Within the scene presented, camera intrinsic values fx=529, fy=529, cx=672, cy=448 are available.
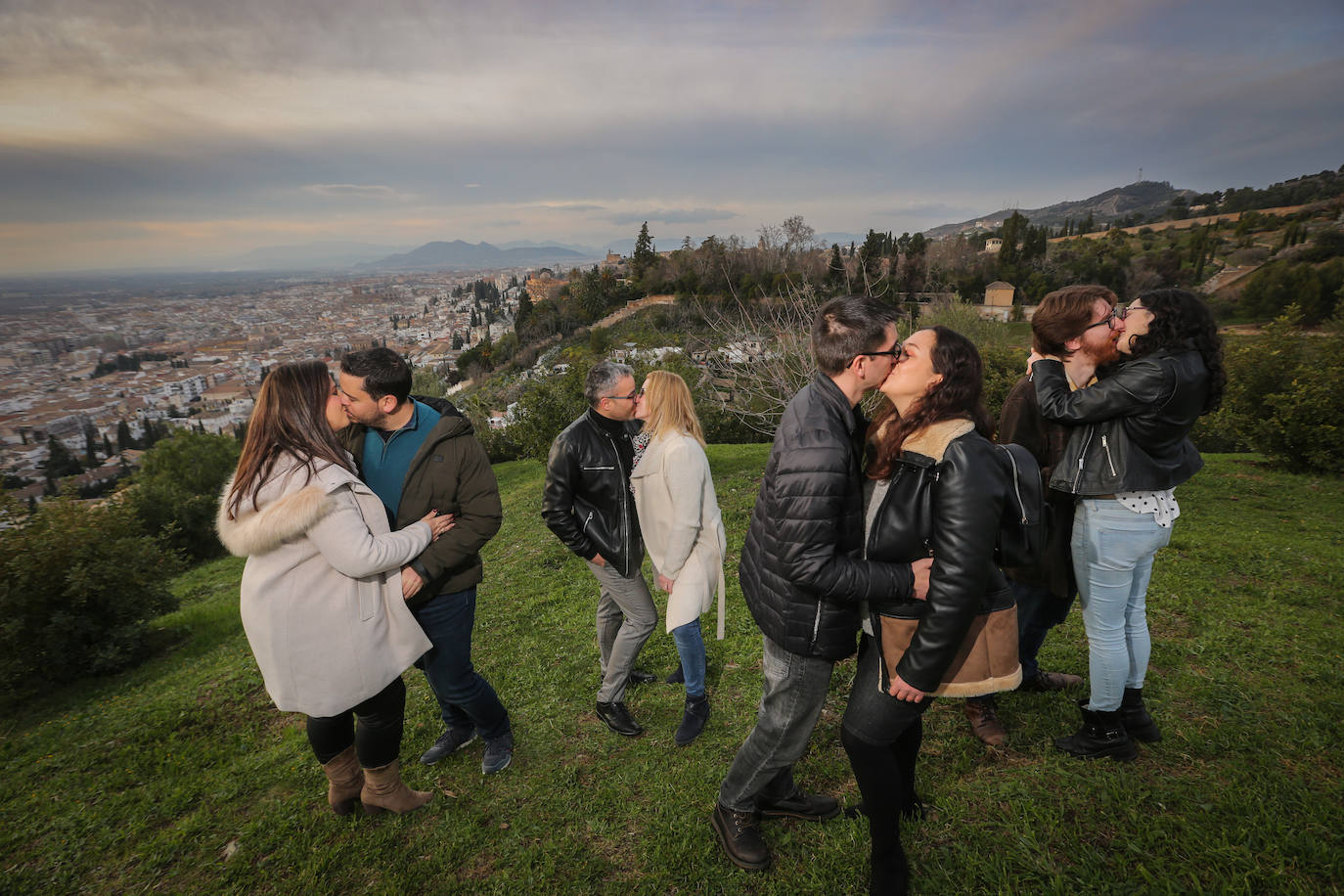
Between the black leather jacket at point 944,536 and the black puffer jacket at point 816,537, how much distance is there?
115mm

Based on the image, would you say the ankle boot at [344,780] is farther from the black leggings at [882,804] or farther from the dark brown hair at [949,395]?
the dark brown hair at [949,395]

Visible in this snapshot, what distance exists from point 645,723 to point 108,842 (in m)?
3.25

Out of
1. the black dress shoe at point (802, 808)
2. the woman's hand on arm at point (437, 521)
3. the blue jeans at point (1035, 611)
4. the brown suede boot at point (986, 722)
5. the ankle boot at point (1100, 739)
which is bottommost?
the black dress shoe at point (802, 808)

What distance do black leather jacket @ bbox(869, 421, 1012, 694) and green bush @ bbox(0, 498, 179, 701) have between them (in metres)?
11.3

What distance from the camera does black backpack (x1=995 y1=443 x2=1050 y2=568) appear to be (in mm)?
1922

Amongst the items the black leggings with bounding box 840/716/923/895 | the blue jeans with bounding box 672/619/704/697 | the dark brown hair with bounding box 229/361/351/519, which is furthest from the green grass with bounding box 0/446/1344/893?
the dark brown hair with bounding box 229/361/351/519

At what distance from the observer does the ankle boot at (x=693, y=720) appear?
3514 mm

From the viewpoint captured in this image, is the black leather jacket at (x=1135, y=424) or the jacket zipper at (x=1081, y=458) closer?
the black leather jacket at (x=1135, y=424)

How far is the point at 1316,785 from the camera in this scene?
97.6 inches

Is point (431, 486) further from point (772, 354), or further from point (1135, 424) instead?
point (772, 354)

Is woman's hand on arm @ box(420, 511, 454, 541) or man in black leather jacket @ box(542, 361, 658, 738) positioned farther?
man in black leather jacket @ box(542, 361, 658, 738)

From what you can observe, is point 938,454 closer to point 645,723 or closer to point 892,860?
point 892,860

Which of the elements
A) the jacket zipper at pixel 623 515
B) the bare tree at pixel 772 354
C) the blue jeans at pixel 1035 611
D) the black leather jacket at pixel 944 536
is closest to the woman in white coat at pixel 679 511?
the jacket zipper at pixel 623 515

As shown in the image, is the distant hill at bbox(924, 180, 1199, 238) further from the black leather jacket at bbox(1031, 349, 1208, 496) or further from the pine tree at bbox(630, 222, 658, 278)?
the black leather jacket at bbox(1031, 349, 1208, 496)
